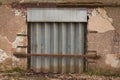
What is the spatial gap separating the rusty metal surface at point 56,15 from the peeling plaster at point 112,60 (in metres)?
1.14

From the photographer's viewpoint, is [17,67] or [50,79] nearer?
[50,79]

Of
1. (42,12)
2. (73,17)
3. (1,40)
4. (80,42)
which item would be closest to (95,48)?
(80,42)

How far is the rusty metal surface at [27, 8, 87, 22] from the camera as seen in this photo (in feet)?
29.6

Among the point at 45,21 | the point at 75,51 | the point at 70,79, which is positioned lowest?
the point at 70,79

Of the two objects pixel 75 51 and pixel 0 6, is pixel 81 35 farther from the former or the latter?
pixel 0 6

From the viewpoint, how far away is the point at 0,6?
360 inches

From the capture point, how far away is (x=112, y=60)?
905 centimetres

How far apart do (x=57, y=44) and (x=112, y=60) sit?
4.90 feet

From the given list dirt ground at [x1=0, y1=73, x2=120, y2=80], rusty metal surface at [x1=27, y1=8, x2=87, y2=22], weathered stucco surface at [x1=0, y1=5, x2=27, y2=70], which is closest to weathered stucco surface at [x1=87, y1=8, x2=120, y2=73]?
rusty metal surface at [x1=27, y1=8, x2=87, y2=22]

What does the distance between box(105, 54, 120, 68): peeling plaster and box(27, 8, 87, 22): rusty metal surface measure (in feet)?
3.74

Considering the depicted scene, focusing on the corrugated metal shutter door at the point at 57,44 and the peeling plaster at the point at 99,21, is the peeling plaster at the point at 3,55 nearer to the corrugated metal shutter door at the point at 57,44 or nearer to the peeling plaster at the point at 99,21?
the corrugated metal shutter door at the point at 57,44

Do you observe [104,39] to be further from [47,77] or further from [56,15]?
[47,77]

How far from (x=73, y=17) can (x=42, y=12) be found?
2.67ft

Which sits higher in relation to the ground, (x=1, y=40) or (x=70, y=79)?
(x=1, y=40)
